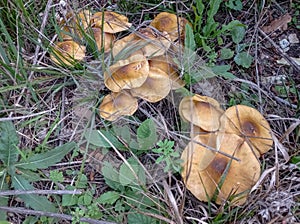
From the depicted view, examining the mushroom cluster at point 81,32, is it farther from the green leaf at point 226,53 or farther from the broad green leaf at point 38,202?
the broad green leaf at point 38,202

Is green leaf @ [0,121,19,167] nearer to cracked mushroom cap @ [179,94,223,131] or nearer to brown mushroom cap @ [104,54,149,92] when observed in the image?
brown mushroom cap @ [104,54,149,92]

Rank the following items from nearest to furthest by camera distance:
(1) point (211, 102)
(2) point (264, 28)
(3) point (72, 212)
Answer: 1. (3) point (72, 212)
2. (1) point (211, 102)
3. (2) point (264, 28)

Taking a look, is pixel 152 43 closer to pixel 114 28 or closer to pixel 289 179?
pixel 114 28

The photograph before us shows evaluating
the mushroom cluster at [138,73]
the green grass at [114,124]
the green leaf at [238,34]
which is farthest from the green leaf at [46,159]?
the green leaf at [238,34]

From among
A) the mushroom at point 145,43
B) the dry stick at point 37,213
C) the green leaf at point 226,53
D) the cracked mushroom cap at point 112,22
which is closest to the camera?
the dry stick at point 37,213

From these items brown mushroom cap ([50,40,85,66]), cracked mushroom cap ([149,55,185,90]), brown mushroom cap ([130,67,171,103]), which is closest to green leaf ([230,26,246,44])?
cracked mushroom cap ([149,55,185,90])

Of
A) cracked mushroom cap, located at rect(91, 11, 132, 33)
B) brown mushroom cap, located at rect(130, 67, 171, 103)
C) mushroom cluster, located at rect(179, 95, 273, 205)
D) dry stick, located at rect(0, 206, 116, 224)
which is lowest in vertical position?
dry stick, located at rect(0, 206, 116, 224)

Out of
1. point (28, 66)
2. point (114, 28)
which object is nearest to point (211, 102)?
point (114, 28)
